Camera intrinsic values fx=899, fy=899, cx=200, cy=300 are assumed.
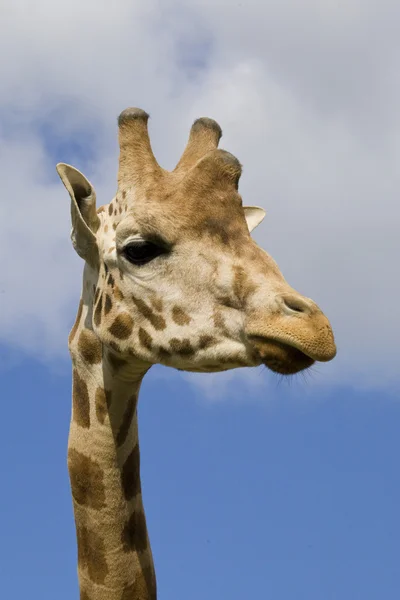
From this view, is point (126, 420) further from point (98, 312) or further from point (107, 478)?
point (98, 312)

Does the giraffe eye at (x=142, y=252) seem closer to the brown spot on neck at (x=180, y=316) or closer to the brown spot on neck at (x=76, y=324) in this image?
the brown spot on neck at (x=180, y=316)

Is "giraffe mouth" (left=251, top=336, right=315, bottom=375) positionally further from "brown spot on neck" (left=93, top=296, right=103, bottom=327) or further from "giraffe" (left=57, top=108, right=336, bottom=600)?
"brown spot on neck" (left=93, top=296, right=103, bottom=327)

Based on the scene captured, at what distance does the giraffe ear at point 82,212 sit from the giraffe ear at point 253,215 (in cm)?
187

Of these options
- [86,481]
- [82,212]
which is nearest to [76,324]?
[82,212]

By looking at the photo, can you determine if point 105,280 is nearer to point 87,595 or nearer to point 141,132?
point 141,132

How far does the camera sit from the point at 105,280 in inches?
269

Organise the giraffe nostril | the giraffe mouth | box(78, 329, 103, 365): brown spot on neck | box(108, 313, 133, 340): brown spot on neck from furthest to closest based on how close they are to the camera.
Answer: box(78, 329, 103, 365): brown spot on neck → box(108, 313, 133, 340): brown spot on neck → the giraffe mouth → the giraffe nostril

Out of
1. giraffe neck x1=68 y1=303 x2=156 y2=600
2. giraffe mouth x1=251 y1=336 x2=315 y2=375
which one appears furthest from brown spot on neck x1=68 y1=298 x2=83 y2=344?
giraffe mouth x1=251 y1=336 x2=315 y2=375

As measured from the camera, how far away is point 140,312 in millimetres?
6535

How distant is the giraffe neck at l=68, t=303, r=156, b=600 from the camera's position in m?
6.57

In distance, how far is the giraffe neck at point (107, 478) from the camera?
6566 mm

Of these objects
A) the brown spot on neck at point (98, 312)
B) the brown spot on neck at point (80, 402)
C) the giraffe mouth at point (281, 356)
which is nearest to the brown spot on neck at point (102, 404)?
the brown spot on neck at point (80, 402)

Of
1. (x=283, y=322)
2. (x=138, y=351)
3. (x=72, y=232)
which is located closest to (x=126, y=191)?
(x=72, y=232)

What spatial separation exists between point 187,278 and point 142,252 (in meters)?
0.42
